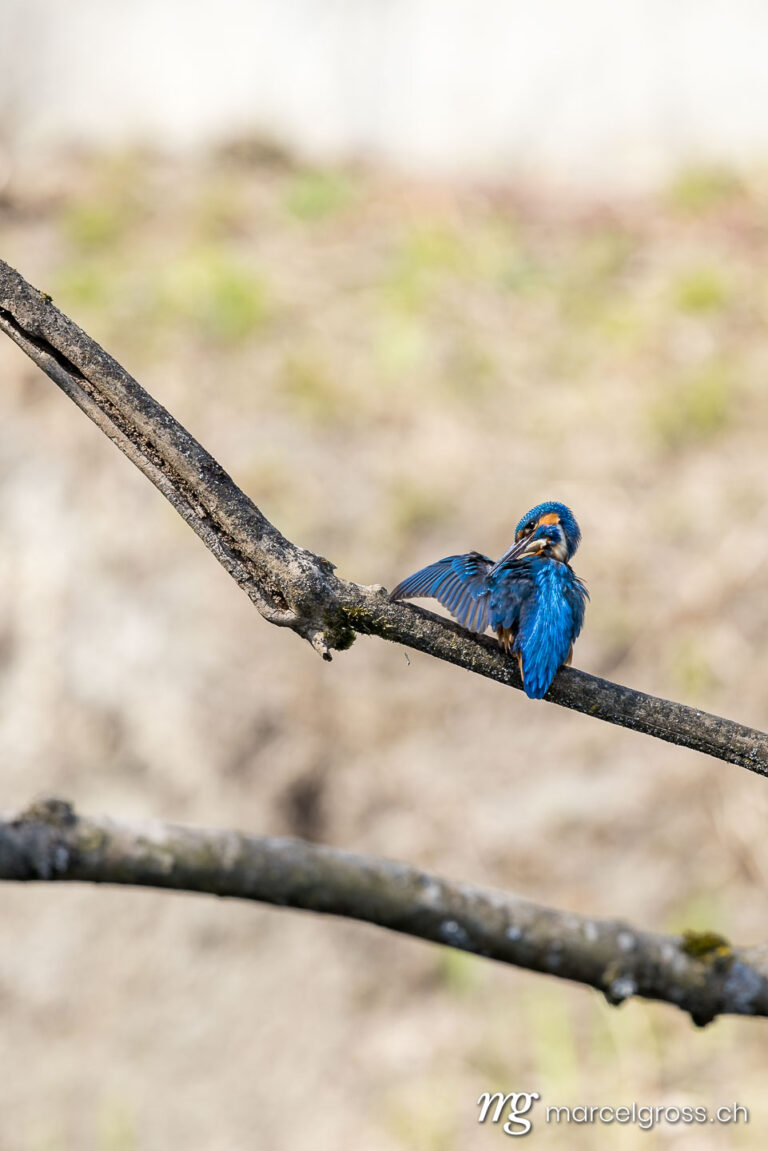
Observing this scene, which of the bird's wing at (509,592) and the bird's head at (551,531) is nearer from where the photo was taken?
the bird's wing at (509,592)

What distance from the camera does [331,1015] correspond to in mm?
5242

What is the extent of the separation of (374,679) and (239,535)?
12.6ft

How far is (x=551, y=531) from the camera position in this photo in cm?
258

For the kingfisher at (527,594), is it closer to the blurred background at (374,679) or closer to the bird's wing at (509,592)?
the bird's wing at (509,592)

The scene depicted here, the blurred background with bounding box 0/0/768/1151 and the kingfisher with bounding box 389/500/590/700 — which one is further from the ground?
the blurred background with bounding box 0/0/768/1151

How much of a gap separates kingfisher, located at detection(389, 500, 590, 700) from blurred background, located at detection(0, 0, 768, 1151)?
2.90m

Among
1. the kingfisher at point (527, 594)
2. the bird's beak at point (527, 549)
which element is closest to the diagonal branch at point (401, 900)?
the kingfisher at point (527, 594)

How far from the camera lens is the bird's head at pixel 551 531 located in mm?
2549

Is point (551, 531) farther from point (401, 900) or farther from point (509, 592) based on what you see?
point (401, 900)

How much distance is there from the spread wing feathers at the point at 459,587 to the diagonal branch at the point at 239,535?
20 centimetres

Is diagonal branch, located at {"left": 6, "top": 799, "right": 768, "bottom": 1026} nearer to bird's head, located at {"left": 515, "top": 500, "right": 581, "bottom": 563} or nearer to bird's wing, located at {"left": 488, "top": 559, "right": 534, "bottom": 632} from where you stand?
bird's wing, located at {"left": 488, "top": 559, "right": 534, "bottom": 632}

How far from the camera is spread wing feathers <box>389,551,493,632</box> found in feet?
6.54

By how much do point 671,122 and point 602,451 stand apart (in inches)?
125

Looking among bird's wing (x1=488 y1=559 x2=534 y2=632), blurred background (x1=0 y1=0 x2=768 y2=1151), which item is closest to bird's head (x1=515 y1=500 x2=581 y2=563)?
bird's wing (x1=488 y1=559 x2=534 y2=632)
